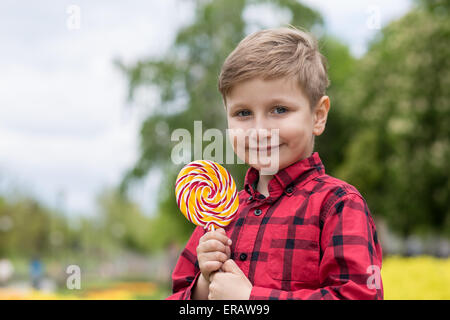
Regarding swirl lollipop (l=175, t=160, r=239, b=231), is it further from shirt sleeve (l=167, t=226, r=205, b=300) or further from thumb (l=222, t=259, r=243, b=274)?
thumb (l=222, t=259, r=243, b=274)

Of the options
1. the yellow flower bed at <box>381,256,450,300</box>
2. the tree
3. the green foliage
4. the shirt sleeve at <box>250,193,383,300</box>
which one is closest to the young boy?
the shirt sleeve at <box>250,193,383,300</box>

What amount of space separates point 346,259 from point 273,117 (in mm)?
635

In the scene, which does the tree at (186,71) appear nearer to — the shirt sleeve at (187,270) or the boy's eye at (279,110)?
the shirt sleeve at (187,270)

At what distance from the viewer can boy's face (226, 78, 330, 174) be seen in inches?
78.9

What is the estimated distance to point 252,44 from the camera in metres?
2.12

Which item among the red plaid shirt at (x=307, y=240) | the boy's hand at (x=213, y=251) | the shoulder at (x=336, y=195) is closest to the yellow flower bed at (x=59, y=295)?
the boy's hand at (x=213, y=251)

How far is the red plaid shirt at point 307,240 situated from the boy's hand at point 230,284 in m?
0.04

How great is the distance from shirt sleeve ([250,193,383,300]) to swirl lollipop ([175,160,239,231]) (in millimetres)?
443

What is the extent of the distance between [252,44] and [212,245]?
33.7 inches

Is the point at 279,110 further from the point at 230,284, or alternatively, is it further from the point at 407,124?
the point at 407,124

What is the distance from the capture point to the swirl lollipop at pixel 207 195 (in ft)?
7.21

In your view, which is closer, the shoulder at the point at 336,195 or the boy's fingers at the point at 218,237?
the shoulder at the point at 336,195
